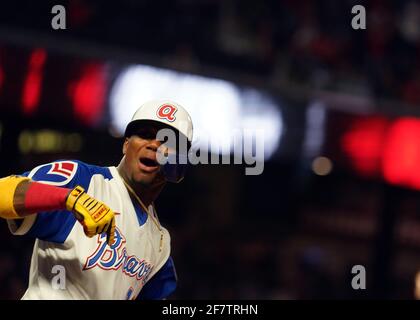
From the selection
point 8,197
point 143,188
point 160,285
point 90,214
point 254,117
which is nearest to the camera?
point 90,214

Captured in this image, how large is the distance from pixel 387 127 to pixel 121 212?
17.6 ft

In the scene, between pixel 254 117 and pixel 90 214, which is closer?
pixel 90 214

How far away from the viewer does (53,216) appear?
3.30 m

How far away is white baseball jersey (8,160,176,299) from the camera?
10.9 feet

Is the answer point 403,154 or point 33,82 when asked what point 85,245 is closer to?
point 33,82

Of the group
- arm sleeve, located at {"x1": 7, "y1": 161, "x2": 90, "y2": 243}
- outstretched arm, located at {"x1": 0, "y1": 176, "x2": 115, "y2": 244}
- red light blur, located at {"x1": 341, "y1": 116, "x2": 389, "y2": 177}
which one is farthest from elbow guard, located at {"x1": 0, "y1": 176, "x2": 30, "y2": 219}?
red light blur, located at {"x1": 341, "y1": 116, "x2": 389, "y2": 177}

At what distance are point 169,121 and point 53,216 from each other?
557mm

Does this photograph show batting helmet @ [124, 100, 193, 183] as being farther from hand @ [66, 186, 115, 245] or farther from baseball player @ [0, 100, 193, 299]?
hand @ [66, 186, 115, 245]

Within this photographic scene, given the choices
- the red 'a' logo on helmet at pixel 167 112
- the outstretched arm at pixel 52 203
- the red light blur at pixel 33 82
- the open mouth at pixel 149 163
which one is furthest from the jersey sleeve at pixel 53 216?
the red light blur at pixel 33 82

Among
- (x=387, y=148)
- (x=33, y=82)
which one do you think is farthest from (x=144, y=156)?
(x=387, y=148)

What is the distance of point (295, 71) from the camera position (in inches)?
399

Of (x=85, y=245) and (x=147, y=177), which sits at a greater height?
(x=147, y=177)

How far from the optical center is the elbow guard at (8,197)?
122 inches

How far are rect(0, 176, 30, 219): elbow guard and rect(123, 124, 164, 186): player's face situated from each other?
0.49 metres
